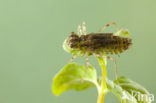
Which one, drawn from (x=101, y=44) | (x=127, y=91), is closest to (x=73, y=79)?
(x=127, y=91)

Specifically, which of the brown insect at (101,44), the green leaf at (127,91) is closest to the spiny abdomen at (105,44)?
the brown insect at (101,44)

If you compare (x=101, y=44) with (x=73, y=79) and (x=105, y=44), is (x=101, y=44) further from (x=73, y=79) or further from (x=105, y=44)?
(x=73, y=79)

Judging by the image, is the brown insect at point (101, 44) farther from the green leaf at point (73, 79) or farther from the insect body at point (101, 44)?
the green leaf at point (73, 79)

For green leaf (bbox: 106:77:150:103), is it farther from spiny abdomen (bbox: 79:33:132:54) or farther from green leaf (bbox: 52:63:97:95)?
spiny abdomen (bbox: 79:33:132:54)

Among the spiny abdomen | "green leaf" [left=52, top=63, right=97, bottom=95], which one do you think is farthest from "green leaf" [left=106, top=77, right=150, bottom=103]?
the spiny abdomen

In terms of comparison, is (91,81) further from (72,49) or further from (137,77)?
(137,77)

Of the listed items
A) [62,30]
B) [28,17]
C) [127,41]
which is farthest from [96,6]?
[127,41]

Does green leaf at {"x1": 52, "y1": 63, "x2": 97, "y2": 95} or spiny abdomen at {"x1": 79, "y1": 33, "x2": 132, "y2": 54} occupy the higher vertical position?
spiny abdomen at {"x1": 79, "y1": 33, "x2": 132, "y2": 54}
